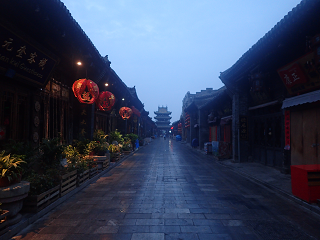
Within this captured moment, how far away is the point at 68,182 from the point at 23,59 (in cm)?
343

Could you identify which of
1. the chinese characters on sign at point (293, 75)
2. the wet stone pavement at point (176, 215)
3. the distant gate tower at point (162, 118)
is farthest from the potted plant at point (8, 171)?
the distant gate tower at point (162, 118)

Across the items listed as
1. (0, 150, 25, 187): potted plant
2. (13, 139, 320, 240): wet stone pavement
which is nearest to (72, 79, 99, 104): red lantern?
(13, 139, 320, 240): wet stone pavement

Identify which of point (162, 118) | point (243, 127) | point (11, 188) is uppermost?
point (162, 118)

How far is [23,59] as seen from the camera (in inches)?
219

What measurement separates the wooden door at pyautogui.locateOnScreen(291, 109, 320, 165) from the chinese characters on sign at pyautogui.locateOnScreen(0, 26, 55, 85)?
8556mm

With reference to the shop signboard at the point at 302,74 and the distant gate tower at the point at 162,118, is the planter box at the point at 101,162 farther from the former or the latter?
the distant gate tower at the point at 162,118

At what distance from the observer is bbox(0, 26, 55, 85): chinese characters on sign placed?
492cm

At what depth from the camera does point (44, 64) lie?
20.7 ft

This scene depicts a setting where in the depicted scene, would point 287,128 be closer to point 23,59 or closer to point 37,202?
point 37,202

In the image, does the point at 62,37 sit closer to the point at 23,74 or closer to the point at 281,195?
the point at 23,74

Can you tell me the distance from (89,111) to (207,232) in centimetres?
910

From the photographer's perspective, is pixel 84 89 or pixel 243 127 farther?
pixel 243 127

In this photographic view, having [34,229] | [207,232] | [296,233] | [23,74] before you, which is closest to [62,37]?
[23,74]

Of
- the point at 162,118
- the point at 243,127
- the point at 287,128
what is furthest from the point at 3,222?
the point at 162,118
